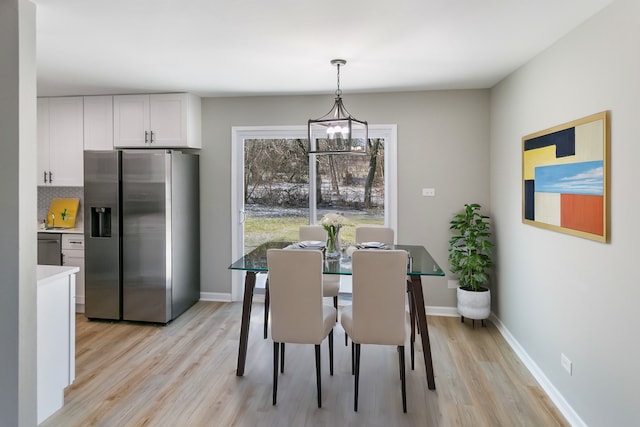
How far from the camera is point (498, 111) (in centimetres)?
397

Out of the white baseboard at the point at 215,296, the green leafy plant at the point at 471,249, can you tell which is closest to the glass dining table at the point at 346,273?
the green leafy plant at the point at 471,249

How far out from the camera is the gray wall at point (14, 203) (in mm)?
2109

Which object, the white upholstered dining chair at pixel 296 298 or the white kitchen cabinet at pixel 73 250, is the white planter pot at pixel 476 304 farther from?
the white kitchen cabinet at pixel 73 250

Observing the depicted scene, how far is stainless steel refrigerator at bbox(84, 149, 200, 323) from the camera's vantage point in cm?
405

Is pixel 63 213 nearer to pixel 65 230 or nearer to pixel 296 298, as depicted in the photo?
pixel 65 230

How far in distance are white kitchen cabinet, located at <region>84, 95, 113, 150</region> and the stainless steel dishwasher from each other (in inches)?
41.2

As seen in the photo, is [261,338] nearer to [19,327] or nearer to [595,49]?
[19,327]

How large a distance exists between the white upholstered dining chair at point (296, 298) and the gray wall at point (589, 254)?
155 centimetres

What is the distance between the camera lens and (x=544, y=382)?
9.28ft

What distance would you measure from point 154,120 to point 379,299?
10.8ft

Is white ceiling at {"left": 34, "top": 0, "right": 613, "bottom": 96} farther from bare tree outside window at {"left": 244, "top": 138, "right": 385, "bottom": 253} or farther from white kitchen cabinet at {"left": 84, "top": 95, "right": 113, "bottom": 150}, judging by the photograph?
bare tree outside window at {"left": 244, "top": 138, "right": 385, "bottom": 253}

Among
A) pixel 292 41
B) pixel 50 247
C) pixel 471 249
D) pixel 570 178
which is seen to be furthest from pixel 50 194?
pixel 570 178

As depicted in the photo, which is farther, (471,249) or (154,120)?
(154,120)

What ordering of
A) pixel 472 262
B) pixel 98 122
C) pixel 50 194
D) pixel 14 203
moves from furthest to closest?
pixel 50 194 → pixel 98 122 → pixel 472 262 → pixel 14 203
